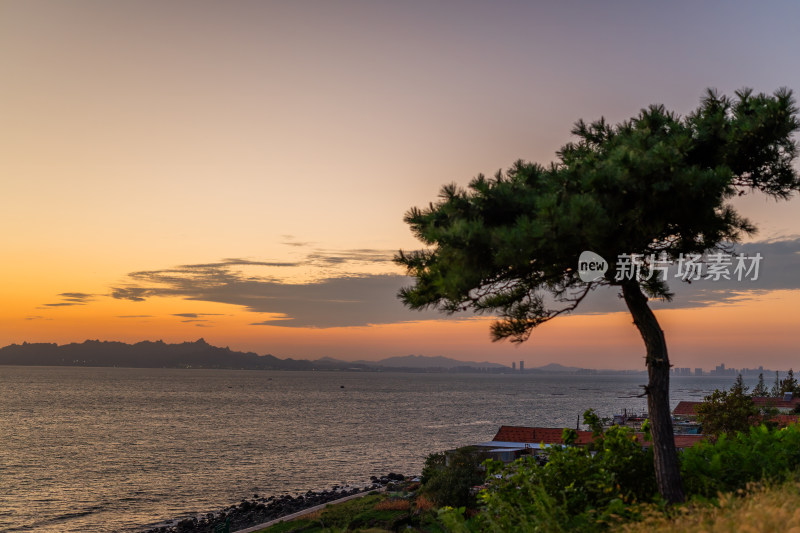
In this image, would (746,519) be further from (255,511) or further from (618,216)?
(255,511)

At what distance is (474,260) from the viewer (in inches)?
350

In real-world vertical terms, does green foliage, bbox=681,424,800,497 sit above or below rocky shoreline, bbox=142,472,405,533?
above

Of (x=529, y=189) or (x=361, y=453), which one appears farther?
(x=361, y=453)

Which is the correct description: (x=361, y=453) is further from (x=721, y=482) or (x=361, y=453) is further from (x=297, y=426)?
(x=721, y=482)

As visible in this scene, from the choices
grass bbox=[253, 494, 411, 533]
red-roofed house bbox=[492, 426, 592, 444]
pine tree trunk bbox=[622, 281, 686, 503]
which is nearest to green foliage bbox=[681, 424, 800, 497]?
pine tree trunk bbox=[622, 281, 686, 503]

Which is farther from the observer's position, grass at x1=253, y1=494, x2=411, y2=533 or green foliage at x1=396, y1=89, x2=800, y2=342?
grass at x1=253, y1=494, x2=411, y2=533

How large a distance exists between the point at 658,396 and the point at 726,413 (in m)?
30.1

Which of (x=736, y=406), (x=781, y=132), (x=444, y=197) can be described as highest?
(x=781, y=132)

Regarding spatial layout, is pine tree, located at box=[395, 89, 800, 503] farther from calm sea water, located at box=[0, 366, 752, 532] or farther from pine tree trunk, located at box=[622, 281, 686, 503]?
calm sea water, located at box=[0, 366, 752, 532]

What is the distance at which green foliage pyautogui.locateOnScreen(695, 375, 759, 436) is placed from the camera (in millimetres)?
34781

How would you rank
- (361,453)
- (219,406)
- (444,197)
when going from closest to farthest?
1. (444,197)
2. (361,453)
3. (219,406)

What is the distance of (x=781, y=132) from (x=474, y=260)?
559 centimetres

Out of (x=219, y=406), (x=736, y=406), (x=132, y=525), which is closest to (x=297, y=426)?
(x=219, y=406)

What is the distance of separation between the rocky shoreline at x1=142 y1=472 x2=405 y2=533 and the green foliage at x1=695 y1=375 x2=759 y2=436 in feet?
78.6
